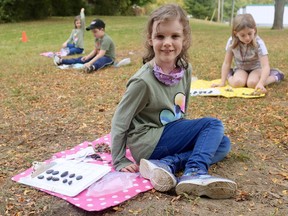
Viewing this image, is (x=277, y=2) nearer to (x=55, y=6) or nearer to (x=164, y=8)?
(x=55, y=6)

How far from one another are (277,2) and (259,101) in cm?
1536

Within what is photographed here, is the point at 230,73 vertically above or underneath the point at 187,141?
underneath

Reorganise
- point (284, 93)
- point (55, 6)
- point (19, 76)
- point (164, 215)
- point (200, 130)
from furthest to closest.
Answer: point (55, 6)
point (19, 76)
point (284, 93)
point (200, 130)
point (164, 215)

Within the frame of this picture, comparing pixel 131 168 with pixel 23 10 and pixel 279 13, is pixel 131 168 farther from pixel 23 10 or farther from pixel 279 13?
pixel 23 10

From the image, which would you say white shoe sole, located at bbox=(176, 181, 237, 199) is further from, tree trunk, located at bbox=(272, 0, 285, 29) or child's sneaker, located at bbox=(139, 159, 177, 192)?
tree trunk, located at bbox=(272, 0, 285, 29)

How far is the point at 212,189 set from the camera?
217cm

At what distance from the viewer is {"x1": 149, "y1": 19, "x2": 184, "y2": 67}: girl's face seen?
8.18ft

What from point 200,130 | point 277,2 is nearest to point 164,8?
point 200,130

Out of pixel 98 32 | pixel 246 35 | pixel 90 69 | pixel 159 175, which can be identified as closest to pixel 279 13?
pixel 98 32

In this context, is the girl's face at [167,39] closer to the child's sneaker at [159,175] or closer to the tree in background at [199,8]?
the child's sneaker at [159,175]

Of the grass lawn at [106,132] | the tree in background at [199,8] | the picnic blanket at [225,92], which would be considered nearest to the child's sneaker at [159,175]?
the grass lawn at [106,132]

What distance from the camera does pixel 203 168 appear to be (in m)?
2.38

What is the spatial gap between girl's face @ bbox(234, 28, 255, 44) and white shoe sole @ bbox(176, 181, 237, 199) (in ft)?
9.45

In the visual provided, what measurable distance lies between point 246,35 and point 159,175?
297 centimetres
